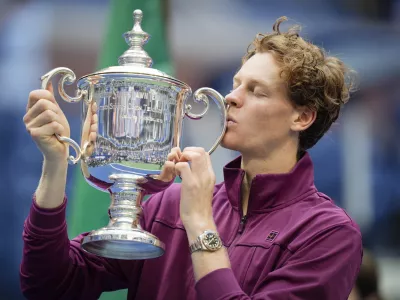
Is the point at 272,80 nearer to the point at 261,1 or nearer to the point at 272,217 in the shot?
the point at 272,217

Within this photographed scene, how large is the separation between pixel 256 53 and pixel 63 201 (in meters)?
0.58

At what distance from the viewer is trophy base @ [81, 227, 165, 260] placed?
1.85 m

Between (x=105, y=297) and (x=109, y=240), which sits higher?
(x=109, y=240)

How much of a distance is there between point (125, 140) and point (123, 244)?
234mm

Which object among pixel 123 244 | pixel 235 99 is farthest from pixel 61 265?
pixel 235 99

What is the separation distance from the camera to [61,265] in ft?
6.50

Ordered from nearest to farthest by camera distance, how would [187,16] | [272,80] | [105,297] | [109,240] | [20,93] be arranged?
[109,240]
[272,80]
[105,297]
[20,93]
[187,16]

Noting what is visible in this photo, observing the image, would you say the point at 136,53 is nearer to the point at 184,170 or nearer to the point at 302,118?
the point at 184,170

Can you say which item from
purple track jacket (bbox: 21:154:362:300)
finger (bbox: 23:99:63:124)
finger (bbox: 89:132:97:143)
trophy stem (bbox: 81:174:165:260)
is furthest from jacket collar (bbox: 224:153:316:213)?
finger (bbox: 23:99:63:124)

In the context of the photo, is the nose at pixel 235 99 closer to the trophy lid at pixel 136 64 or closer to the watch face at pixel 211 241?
the trophy lid at pixel 136 64

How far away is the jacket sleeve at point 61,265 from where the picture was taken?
1951 mm

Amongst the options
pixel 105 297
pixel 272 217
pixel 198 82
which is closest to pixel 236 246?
pixel 272 217

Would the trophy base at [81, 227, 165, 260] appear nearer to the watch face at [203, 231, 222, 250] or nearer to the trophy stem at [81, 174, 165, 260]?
the trophy stem at [81, 174, 165, 260]

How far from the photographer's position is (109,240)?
188 centimetres
